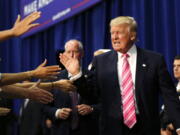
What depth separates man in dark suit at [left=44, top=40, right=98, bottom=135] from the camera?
4270 millimetres

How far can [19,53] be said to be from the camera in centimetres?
980

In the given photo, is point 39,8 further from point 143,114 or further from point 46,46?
point 143,114

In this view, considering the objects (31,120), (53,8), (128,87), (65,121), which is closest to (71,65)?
(128,87)

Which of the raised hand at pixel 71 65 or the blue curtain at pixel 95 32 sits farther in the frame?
the blue curtain at pixel 95 32

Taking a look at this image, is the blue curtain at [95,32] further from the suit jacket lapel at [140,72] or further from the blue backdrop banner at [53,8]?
the suit jacket lapel at [140,72]

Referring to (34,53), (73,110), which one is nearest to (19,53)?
(34,53)

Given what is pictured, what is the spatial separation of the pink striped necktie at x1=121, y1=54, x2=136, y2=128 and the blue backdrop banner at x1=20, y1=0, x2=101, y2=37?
3.08 metres

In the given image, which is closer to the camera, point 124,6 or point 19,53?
point 124,6

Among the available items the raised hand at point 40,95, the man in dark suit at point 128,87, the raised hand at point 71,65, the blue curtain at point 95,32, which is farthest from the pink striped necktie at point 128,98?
the blue curtain at point 95,32

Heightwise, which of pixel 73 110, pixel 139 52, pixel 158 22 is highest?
pixel 158 22

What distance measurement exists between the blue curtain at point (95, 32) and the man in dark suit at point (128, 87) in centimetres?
192

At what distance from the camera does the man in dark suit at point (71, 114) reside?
4.27 metres

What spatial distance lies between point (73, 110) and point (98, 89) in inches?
24.8

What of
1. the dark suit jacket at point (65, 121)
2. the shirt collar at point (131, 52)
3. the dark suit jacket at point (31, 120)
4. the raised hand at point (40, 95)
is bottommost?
the dark suit jacket at point (31, 120)
